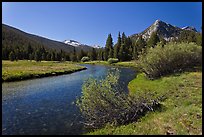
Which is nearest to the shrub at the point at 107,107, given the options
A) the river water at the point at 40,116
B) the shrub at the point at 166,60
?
the river water at the point at 40,116

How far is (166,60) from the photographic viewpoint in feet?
119

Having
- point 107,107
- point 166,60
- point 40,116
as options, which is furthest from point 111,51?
point 107,107

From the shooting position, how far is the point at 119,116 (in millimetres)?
15398

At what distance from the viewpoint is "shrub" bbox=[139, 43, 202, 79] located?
3572 cm

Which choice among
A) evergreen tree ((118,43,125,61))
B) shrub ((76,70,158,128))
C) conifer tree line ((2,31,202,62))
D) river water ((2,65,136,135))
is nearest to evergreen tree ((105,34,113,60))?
conifer tree line ((2,31,202,62))

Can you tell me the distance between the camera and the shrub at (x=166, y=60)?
A: 117 ft

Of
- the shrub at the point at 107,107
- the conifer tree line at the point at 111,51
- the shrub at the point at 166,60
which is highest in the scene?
the conifer tree line at the point at 111,51

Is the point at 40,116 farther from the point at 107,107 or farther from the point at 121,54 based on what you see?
the point at 121,54

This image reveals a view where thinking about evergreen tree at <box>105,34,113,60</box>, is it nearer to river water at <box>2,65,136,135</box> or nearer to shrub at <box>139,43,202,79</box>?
shrub at <box>139,43,202,79</box>

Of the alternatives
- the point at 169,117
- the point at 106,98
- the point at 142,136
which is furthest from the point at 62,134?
the point at 169,117

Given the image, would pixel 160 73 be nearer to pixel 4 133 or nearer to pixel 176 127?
pixel 176 127

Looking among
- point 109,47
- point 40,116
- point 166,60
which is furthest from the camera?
point 109,47

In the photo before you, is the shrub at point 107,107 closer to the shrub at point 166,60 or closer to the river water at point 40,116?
the river water at point 40,116

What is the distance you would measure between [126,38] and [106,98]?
Result: 109121 mm
